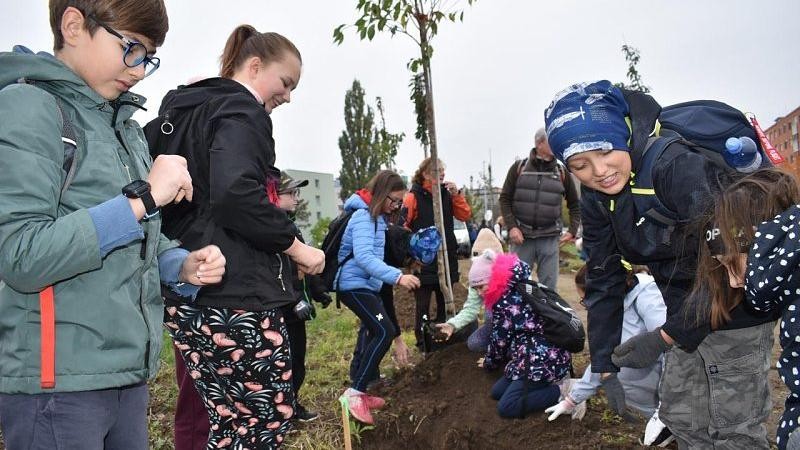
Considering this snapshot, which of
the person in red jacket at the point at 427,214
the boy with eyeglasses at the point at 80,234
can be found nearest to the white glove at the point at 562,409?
the person in red jacket at the point at 427,214

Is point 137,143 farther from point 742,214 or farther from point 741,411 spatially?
point 741,411

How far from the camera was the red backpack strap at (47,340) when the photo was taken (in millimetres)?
1158

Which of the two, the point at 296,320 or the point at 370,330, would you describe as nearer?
the point at 296,320

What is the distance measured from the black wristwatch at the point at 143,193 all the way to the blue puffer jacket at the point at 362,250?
A: 239 centimetres

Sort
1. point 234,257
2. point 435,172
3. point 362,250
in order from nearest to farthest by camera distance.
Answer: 1. point 234,257
2. point 362,250
3. point 435,172

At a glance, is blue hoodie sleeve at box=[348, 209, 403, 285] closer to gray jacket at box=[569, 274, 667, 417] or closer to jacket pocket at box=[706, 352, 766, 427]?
gray jacket at box=[569, 274, 667, 417]

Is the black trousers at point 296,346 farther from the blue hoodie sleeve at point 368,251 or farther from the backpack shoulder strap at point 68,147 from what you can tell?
the backpack shoulder strap at point 68,147

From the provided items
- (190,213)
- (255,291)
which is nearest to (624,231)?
(255,291)

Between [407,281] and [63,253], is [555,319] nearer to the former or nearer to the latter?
[407,281]

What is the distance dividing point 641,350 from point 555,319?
1057 millimetres

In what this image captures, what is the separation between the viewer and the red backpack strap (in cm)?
116

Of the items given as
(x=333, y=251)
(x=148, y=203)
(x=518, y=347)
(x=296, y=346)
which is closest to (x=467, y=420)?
(x=518, y=347)

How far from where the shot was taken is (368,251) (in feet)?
12.1

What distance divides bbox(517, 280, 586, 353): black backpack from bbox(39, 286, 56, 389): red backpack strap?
2690 mm
